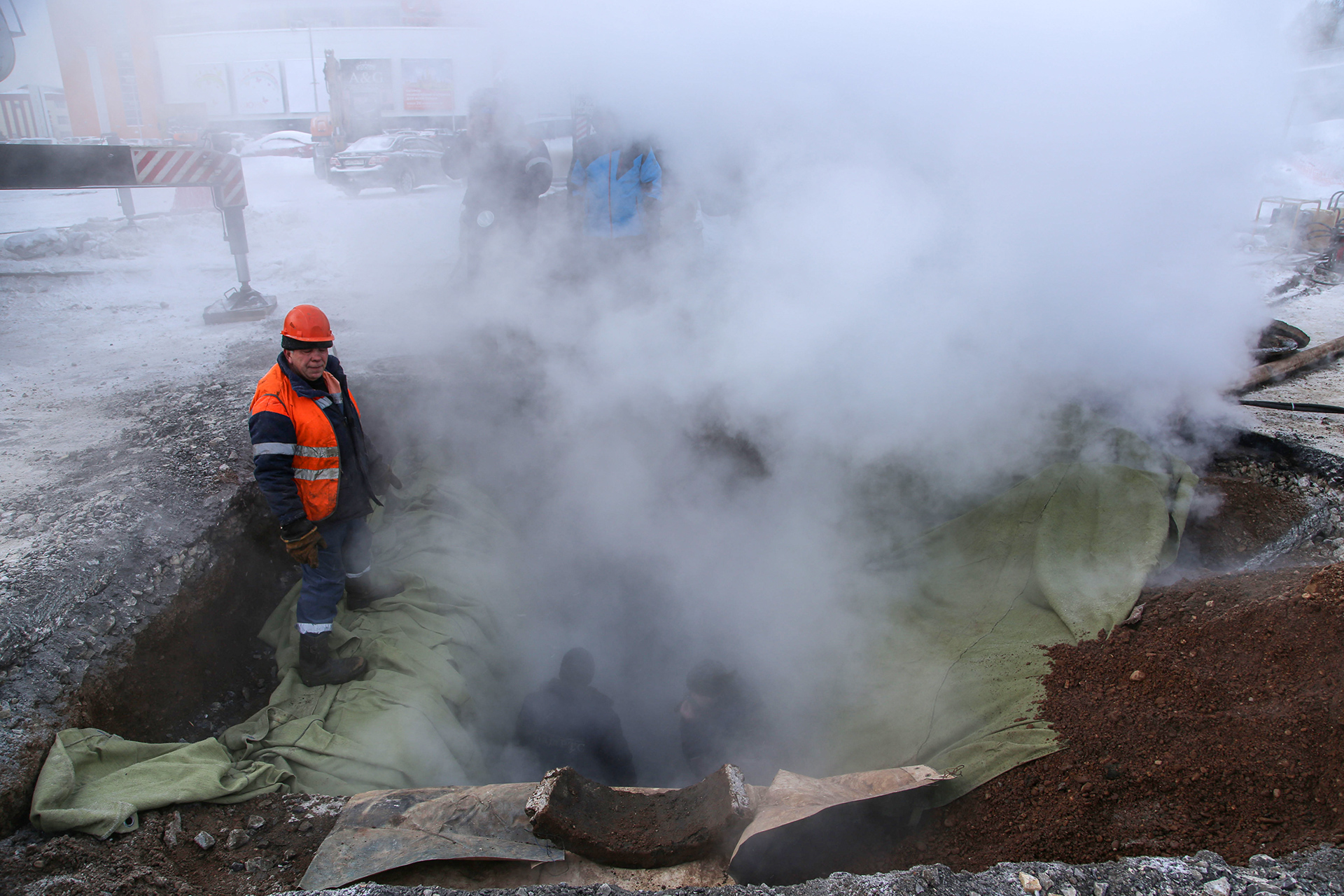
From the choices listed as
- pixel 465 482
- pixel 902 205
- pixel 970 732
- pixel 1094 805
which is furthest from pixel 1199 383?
pixel 465 482

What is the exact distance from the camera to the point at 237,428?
11.1 ft

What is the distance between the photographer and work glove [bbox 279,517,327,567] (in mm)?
2439

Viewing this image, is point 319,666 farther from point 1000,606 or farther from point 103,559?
point 1000,606

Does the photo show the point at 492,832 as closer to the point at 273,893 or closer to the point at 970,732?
the point at 273,893

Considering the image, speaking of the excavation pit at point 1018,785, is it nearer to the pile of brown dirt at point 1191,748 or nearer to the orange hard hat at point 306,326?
the pile of brown dirt at point 1191,748

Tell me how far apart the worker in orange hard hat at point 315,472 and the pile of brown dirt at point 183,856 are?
756 mm

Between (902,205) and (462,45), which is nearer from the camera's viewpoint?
(902,205)

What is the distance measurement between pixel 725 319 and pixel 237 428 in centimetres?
224

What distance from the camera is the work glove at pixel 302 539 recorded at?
2.44m

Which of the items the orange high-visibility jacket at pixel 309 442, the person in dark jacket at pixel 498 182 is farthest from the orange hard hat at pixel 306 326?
the person in dark jacket at pixel 498 182

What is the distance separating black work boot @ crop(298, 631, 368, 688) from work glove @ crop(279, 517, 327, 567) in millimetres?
305

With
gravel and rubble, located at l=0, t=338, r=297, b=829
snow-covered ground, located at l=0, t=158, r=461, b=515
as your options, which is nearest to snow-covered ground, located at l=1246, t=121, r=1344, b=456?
gravel and rubble, located at l=0, t=338, r=297, b=829

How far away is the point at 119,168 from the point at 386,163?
5.24 meters

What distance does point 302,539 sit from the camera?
96.7 inches
